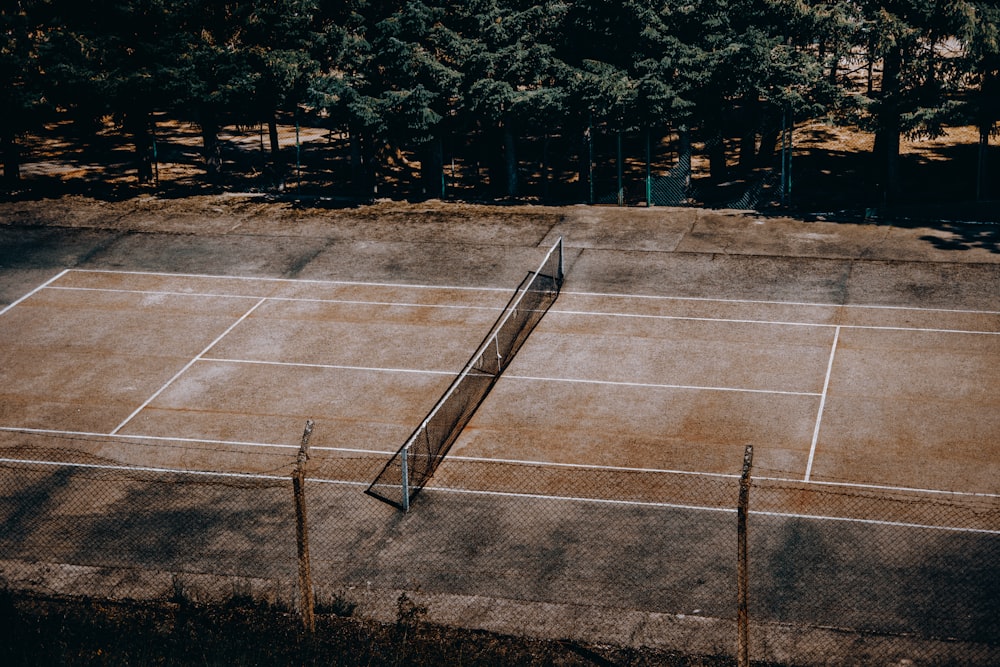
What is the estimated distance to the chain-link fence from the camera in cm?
1688

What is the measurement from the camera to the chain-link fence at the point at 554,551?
16.9 m

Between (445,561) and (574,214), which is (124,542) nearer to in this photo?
(445,561)

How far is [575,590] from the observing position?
18562mm

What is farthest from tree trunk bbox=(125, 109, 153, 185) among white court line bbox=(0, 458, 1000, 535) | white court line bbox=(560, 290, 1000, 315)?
white court line bbox=(0, 458, 1000, 535)

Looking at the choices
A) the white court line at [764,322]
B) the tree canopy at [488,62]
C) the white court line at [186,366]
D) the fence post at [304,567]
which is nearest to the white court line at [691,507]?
the fence post at [304,567]

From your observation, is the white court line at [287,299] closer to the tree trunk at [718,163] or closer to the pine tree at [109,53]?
the pine tree at [109,53]

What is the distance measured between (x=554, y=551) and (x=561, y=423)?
549cm

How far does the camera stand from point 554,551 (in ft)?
64.7

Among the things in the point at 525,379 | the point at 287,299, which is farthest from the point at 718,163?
the point at 525,379

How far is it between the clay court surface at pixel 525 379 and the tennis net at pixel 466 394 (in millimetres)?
350

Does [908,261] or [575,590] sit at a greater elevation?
[908,261]

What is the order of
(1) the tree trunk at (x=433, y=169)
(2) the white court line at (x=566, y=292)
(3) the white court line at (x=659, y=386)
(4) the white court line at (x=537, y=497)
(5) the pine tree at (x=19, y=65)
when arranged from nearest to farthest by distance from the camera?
(4) the white court line at (x=537, y=497)
(3) the white court line at (x=659, y=386)
(2) the white court line at (x=566, y=292)
(5) the pine tree at (x=19, y=65)
(1) the tree trunk at (x=433, y=169)

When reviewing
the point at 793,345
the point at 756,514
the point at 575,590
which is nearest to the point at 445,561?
the point at 575,590

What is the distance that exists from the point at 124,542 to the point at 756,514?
458 inches
